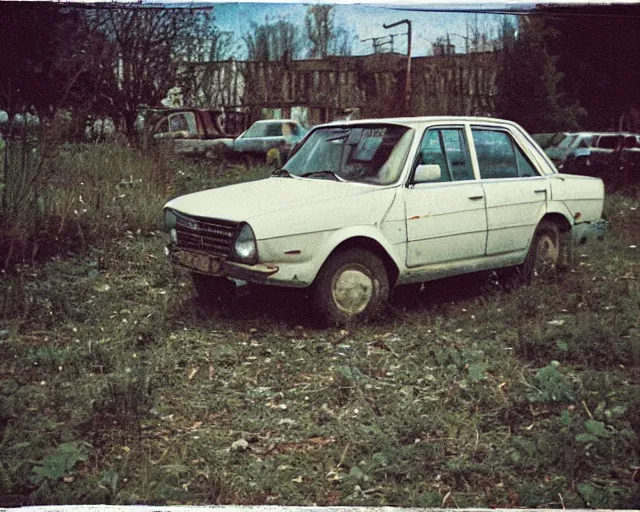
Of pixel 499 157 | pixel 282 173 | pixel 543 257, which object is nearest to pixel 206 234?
pixel 282 173

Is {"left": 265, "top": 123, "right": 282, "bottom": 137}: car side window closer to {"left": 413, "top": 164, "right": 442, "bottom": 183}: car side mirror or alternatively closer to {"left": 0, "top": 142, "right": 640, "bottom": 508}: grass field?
{"left": 0, "top": 142, "right": 640, "bottom": 508}: grass field

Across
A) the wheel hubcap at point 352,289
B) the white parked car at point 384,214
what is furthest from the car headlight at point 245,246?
the wheel hubcap at point 352,289

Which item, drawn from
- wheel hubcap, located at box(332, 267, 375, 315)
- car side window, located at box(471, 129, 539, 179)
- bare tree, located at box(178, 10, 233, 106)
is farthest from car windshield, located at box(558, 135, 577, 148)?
bare tree, located at box(178, 10, 233, 106)

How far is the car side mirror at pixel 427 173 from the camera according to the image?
14.5 ft

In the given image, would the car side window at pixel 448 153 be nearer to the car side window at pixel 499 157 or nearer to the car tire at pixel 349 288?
the car side window at pixel 499 157

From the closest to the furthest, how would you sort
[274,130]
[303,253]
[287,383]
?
1. [287,383]
2. [303,253]
3. [274,130]

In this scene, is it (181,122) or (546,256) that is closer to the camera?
(181,122)

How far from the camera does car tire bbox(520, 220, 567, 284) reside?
4430mm

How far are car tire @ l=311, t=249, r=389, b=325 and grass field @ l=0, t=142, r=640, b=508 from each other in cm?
9

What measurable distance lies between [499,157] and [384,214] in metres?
0.85

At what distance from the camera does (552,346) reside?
4.11 meters

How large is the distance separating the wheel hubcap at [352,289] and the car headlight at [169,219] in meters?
0.92

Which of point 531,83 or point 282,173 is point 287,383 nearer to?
point 282,173

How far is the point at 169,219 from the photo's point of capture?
4.25 meters
